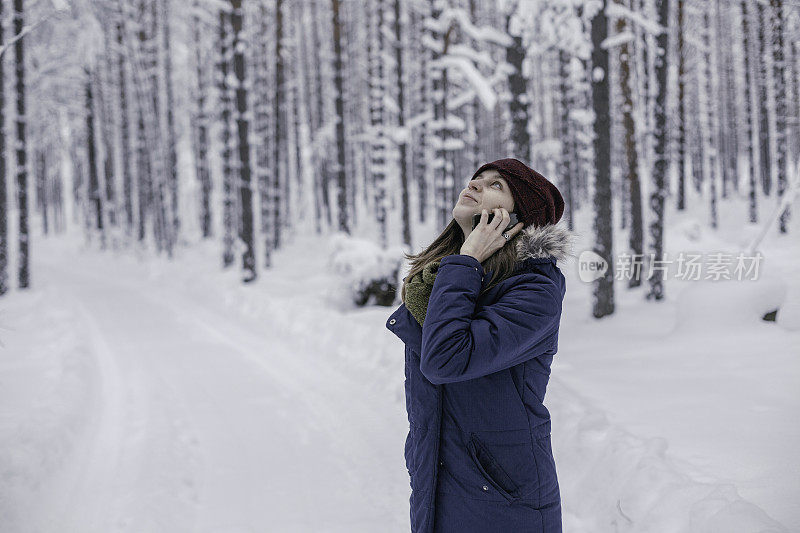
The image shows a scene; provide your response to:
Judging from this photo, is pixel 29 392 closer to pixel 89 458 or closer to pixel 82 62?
pixel 89 458

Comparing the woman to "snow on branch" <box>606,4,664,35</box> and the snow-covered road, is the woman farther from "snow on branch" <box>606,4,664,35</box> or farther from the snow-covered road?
"snow on branch" <box>606,4,664,35</box>

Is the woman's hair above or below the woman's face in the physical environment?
below

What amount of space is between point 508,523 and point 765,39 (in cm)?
2471

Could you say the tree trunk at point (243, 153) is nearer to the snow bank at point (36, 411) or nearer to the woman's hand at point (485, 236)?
the snow bank at point (36, 411)

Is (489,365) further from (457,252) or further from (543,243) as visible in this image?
(457,252)

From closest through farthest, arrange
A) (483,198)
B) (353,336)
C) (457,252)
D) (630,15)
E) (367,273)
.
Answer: (483,198), (457,252), (353,336), (630,15), (367,273)

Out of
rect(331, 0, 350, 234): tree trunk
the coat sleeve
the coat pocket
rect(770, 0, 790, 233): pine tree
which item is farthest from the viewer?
rect(770, 0, 790, 233): pine tree

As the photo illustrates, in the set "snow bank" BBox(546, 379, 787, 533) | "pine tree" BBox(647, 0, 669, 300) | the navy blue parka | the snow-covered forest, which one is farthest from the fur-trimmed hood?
"pine tree" BBox(647, 0, 669, 300)

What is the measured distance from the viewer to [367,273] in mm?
12805

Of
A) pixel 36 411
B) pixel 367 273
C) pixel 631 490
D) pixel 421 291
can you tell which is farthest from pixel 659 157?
pixel 36 411

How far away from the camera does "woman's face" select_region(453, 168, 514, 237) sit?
195 cm

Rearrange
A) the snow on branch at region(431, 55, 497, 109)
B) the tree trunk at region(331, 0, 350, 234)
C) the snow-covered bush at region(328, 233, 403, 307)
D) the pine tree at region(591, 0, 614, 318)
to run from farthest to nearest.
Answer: the tree trunk at region(331, 0, 350, 234), the snow-covered bush at region(328, 233, 403, 307), the snow on branch at region(431, 55, 497, 109), the pine tree at region(591, 0, 614, 318)

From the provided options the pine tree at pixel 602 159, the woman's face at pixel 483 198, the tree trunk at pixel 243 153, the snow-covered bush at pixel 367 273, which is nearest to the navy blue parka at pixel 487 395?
the woman's face at pixel 483 198

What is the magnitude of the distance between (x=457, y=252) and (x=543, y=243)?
0.38 meters
